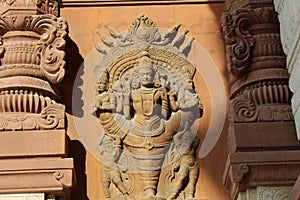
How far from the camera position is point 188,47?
790cm

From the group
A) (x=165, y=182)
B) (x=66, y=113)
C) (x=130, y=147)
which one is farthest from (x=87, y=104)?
(x=165, y=182)

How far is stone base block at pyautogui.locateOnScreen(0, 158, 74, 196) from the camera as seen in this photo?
6609 millimetres

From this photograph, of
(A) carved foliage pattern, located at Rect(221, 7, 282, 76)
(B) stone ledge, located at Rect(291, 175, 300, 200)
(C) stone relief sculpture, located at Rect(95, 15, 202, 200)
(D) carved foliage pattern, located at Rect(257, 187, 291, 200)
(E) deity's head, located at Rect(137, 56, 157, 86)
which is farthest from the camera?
(E) deity's head, located at Rect(137, 56, 157, 86)

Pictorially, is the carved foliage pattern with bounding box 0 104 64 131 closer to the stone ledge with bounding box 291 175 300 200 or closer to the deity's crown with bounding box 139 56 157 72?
the deity's crown with bounding box 139 56 157 72

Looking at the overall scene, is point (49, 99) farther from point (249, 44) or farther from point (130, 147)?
point (249, 44)

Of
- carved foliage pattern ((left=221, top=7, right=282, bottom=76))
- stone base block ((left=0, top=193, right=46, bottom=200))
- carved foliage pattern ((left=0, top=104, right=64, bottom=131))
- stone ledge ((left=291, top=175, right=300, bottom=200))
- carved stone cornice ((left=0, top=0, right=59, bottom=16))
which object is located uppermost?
carved stone cornice ((left=0, top=0, right=59, bottom=16))

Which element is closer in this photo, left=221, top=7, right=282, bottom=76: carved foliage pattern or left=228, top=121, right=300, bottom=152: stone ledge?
left=228, top=121, right=300, bottom=152: stone ledge

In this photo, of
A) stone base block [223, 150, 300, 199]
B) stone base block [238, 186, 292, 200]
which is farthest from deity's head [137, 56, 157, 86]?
stone base block [238, 186, 292, 200]

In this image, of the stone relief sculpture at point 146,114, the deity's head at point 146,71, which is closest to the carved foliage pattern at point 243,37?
the stone relief sculpture at point 146,114

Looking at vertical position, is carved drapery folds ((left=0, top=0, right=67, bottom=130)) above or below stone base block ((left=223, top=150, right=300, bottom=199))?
above

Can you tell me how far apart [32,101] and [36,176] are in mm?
853

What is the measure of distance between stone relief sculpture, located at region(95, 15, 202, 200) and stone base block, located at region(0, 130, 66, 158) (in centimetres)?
63

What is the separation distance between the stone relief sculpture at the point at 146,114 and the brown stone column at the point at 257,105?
1.64ft

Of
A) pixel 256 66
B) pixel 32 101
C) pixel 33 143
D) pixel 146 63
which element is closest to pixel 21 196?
pixel 33 143
